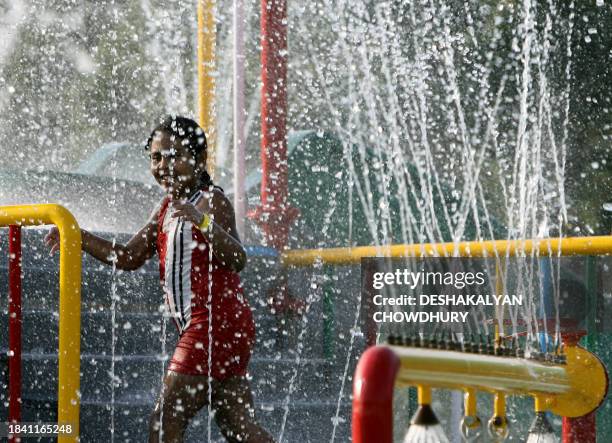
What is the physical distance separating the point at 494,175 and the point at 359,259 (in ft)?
30.2

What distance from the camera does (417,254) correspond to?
562 centimetres

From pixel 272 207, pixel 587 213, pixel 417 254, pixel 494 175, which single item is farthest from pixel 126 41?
pixel 417 254

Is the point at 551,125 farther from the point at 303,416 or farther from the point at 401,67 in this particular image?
the point at 303,416

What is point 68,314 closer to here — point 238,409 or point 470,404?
point 238,409

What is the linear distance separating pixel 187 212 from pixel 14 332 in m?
0.73

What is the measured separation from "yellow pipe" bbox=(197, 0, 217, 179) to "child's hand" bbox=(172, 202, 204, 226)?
2.88m

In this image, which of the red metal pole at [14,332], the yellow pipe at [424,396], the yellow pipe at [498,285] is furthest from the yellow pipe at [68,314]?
the yellow pipe at [498,285]

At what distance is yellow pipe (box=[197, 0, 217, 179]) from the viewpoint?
278 inches

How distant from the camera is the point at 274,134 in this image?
7.12m

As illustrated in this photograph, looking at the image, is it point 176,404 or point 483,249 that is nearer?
point 176,404

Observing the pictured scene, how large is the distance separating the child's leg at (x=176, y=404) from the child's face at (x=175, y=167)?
2.06 ft

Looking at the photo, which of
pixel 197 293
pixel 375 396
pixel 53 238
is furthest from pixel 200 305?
pixel 375 396

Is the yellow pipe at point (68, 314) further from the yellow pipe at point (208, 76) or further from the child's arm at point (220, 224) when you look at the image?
the yellow pipe at point (208, 76)

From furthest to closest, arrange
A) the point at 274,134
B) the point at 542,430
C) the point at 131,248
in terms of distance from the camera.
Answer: the point at 274,134, the point at 131,248, the point at 542,430
